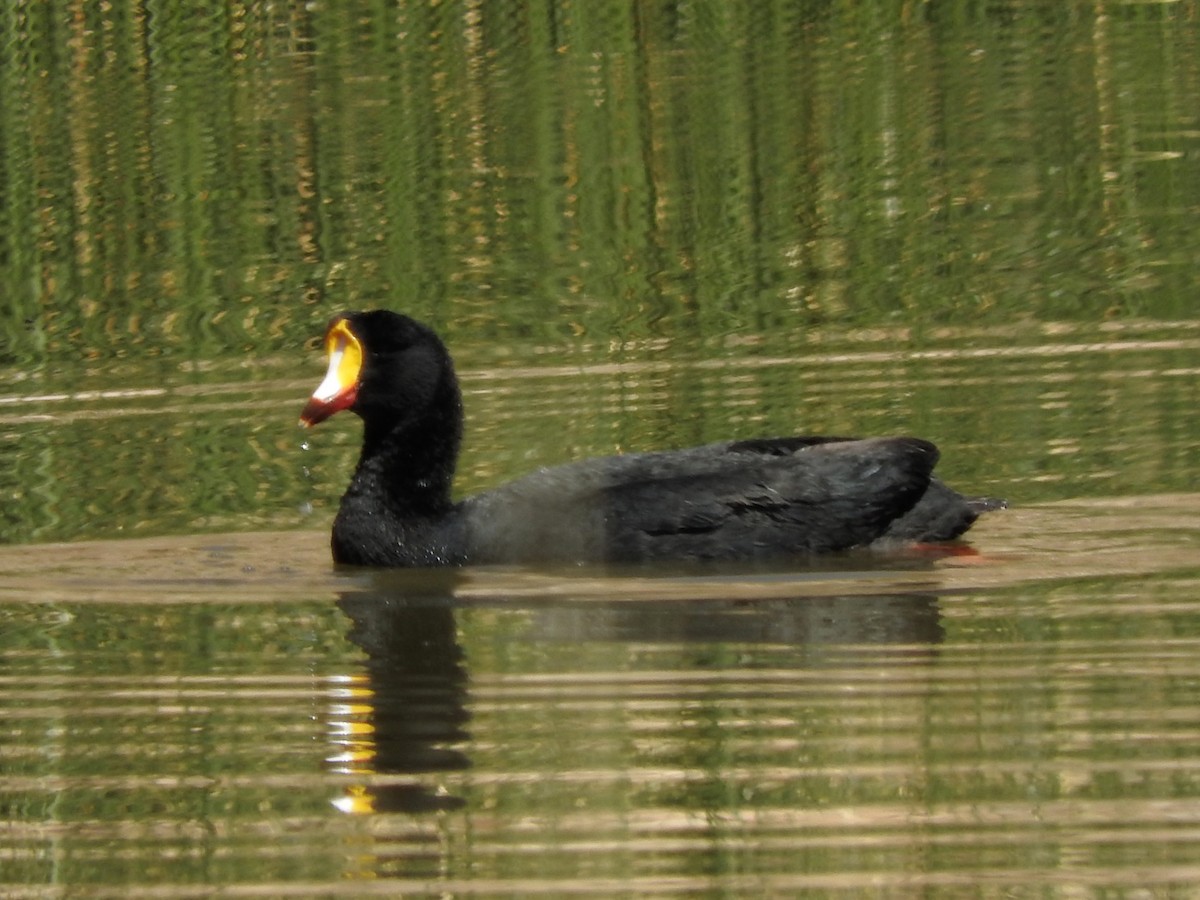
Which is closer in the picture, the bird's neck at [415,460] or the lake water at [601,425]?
the lake water at [601,425]

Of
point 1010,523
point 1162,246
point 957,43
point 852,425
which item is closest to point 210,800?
point 1010,523

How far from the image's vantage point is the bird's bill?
912 centimetres

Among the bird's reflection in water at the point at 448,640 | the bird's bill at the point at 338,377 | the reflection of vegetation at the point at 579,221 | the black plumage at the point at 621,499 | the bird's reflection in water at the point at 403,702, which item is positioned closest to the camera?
the bird's reflection in water at the point at 403,702

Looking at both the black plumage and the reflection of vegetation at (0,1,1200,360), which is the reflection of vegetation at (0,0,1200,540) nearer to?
the reflection of vegetation at (0,1,1200,360)

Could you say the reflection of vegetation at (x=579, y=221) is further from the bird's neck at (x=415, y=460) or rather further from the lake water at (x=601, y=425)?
the bird's neck at (x=415, y=460)

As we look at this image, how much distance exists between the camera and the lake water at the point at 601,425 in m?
5.86

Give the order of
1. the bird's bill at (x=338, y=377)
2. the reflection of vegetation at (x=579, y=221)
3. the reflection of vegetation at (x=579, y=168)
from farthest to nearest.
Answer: the reflection of vegetation at (x=579, y=168) < the reflection of vegetation at (x=579, y=221) < the bird's bill at (x=338, y=377)

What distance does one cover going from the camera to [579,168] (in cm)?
1552

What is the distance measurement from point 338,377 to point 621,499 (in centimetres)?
115

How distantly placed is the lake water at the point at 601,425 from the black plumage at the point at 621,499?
0.55 ft

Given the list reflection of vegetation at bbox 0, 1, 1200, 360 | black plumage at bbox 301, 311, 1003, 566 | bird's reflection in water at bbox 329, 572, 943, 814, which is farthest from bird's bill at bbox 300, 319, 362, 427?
reflection of vegetation at bbox 0, 1, 1200, 360

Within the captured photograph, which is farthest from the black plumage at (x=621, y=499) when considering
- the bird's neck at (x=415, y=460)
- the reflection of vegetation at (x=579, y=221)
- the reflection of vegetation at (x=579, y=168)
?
the reflection of vegetation at (x=579, y=168)

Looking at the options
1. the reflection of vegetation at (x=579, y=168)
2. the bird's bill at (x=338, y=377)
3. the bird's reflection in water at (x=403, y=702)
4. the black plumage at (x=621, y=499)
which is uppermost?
the reflection of vegetation at (x=579, y=168)

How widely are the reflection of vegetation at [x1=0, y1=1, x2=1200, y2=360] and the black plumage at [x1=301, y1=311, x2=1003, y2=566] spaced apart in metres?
2.90
